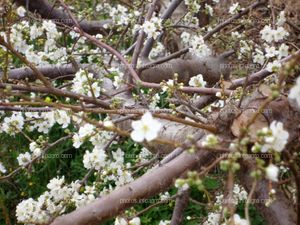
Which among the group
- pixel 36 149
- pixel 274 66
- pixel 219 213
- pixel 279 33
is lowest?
pixel 219 213

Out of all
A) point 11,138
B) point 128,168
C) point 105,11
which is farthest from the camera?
point 105,11

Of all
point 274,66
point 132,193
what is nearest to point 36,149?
point 132,193

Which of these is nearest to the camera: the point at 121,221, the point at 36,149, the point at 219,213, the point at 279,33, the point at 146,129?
the point at 146,129

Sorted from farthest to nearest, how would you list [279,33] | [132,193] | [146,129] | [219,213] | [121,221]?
[279,33] → [219,213] → [121,221] → [132,193] → [146,129]

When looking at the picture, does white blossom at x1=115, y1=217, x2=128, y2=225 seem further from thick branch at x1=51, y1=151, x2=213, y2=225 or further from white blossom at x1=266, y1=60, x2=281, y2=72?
white blossom at x1=266, y1=60, x2=281, y2=72

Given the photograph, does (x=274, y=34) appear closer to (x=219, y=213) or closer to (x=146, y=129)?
(x=219, y=213)

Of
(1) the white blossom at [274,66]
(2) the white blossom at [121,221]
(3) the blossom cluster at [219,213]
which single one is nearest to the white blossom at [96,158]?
(2) the white blossom at [121,221]

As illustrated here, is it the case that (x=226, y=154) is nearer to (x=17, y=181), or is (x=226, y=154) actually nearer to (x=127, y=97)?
(x=127, y=97)

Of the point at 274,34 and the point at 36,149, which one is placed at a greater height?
the point at 274,34

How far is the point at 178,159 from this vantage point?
5.06 feet

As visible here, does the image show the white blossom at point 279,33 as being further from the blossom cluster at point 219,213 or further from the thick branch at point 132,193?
the thick branch at point 132,193

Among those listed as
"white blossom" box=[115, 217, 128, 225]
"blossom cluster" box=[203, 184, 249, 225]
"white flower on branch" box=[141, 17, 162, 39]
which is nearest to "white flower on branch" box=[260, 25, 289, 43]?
"white flower on branch" box=[141, 17, 162, 39]

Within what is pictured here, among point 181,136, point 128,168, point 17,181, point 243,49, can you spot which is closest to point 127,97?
point 128,168

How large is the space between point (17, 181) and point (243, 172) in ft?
9.20
